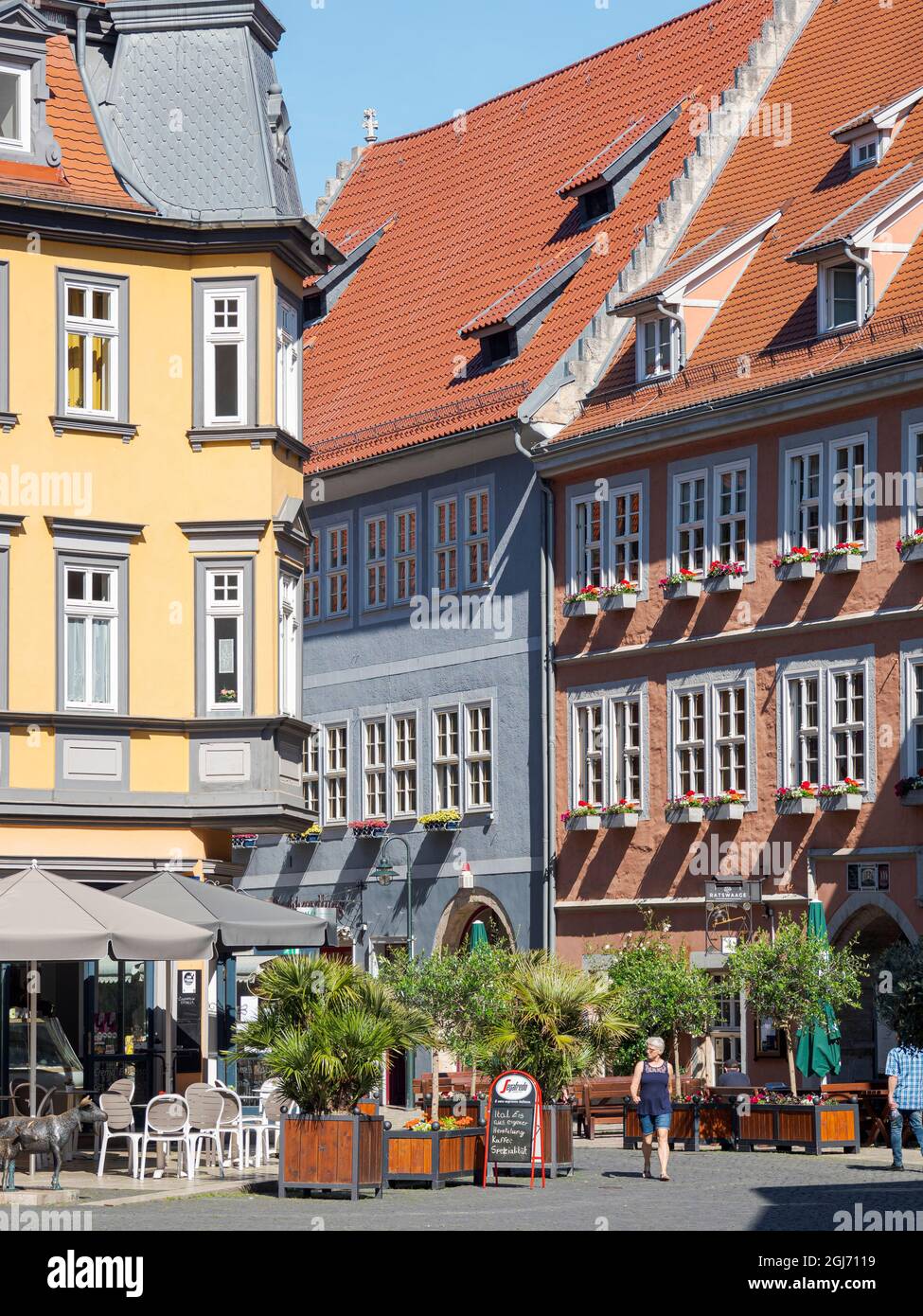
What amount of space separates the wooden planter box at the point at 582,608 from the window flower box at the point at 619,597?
0.15 meters

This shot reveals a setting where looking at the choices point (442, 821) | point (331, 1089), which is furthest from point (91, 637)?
point (442, 821)

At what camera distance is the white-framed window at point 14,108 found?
96.8 feet

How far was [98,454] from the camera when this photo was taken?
94.9 feet

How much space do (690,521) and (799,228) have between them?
4.55 metres

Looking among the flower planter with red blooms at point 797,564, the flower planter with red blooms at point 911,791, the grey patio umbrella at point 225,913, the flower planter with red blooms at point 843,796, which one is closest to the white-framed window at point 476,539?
the flower planter with red blooms at point 797,564

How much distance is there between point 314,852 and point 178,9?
17.9m

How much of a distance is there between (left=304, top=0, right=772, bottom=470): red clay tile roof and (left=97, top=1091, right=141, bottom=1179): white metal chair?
18.6m

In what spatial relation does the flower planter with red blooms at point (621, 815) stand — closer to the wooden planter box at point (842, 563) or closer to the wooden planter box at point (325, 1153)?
the wooden planter box at point (842, 563)

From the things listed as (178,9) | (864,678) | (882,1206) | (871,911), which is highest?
(178,9)

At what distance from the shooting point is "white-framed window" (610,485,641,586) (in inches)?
1528

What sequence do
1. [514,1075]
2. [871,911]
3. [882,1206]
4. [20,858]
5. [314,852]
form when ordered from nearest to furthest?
[882,1206] → [514,1075] → [20,858] → [871,911] → [314,852]

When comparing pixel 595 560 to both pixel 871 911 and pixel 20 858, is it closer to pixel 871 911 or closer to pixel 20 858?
pixel 871 911

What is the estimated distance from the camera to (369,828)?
43781 mm
